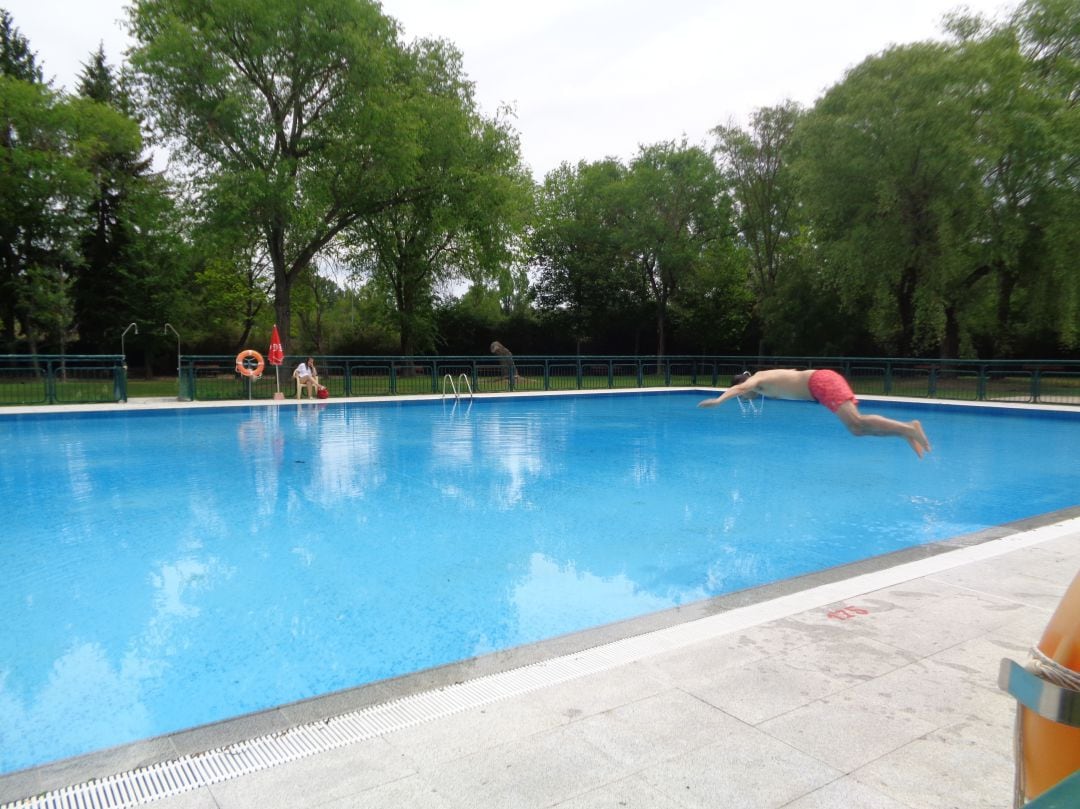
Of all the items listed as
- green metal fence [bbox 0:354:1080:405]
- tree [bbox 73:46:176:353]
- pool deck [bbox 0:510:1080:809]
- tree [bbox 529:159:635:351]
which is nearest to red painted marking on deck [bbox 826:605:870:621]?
pool deck [bbox 0:510:1080:809]

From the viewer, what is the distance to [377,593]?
15.9ft

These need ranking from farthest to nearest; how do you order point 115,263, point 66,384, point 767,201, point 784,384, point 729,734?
A: 1. point 767,201
2. point 115,263
3. point 66,384
4. point 784,384
5. point 729,734

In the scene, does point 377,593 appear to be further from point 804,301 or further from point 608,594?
point 804,301

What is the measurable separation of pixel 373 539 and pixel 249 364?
14.9 m

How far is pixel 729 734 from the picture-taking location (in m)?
2.61

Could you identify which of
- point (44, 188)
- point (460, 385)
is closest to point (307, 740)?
point (460, 385)

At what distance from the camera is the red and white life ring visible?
62.1 feet

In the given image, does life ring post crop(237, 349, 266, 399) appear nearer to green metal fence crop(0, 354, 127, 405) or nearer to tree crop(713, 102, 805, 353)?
green metal fence crop(0, 354, 127, 405)

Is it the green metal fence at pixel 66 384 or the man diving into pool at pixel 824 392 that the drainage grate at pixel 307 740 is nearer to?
the man diving into pool at pixel 824 392

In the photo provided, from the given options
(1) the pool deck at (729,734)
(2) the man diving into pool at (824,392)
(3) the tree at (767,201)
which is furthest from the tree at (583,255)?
(1) the pool deck at (729,734)

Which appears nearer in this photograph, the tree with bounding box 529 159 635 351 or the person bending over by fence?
the person bending over by fence

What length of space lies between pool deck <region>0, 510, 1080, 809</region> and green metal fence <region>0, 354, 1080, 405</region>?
17204 mm

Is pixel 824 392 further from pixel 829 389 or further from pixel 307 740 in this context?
pixel 307 740

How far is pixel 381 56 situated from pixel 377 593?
19832 millimetres
